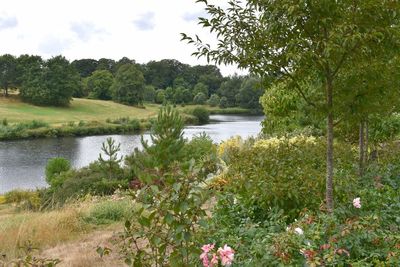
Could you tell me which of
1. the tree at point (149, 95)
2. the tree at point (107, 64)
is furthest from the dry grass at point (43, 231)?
the tree at point (107, 64)

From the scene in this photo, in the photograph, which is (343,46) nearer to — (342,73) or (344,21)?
(344,21)

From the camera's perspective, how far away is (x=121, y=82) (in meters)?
76.4

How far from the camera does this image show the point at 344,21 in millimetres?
3877

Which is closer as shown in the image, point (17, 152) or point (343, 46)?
point (343, 46)

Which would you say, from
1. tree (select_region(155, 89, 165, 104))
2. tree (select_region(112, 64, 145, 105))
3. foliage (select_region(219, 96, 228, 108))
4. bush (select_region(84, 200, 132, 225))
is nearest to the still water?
bush (select_region(84, 200, 132, 225))

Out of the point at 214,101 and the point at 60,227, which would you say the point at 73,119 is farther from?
the point at 60,227

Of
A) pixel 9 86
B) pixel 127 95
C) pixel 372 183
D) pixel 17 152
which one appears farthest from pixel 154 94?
pixel 372 183

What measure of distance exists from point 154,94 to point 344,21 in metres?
81.8

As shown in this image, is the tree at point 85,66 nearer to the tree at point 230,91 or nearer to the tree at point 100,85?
the tree at point 100,85

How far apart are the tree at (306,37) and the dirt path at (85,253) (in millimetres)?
2271

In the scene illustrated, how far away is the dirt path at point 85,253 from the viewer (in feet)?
15.5

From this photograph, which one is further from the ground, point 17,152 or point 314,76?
point 314,76

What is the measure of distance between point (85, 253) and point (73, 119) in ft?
174

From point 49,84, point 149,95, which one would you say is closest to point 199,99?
point 149,95
